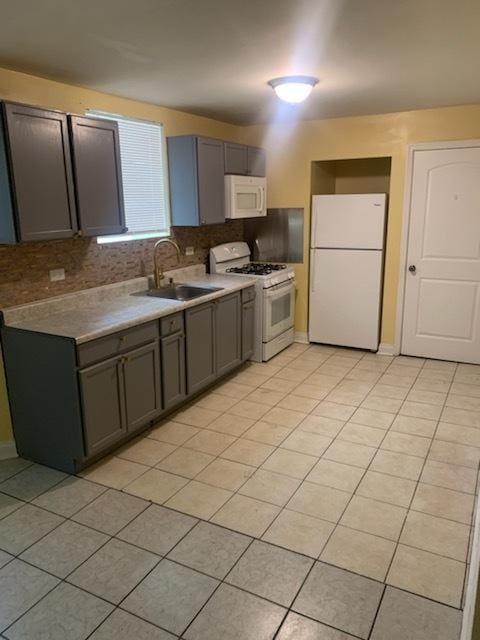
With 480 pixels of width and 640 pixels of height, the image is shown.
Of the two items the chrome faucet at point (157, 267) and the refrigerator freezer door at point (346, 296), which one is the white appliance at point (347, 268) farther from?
the chrome faucet at point (157, 267)

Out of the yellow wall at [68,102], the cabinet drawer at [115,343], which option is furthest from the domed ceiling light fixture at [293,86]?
the cabinet drawer at [115,343]

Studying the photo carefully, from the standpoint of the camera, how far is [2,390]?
116 inches

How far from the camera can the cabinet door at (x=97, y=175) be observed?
2.92 meters

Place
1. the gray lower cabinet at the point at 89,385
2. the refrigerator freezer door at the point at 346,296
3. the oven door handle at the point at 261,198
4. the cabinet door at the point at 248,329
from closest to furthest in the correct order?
the gray lower cabinet at the point at 89,385 < the cabinet door at the point at 248,329 < the refrigerator freezer door at the point at 346,296 < the oven door handle at the point at 261,198

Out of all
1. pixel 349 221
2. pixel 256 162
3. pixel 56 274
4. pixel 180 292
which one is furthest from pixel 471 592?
pixel 256 162

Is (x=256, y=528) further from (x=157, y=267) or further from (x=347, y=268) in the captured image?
(x=347, y=268)

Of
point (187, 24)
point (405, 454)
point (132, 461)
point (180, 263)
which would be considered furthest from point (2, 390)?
point (405, 454)

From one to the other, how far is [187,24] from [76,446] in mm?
2288

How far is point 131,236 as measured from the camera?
386 centimetres

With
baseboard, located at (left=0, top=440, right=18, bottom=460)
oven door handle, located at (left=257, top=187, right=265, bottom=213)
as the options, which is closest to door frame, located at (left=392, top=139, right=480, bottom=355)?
oven door handle, located at (left=257, top=187, right=265, bottom=213)

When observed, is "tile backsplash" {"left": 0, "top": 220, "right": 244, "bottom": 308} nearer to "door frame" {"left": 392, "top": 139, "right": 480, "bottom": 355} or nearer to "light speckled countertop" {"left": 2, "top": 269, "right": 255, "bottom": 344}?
"light speckled countertop" {"left": 2, "top": 269, "right": 255, "bottom": 344}

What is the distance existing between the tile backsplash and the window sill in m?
0.03

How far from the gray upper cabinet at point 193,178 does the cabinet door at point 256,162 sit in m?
0.59

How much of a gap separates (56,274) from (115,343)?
2.44 feet
